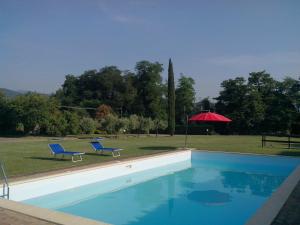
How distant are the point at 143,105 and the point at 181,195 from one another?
1664 inches

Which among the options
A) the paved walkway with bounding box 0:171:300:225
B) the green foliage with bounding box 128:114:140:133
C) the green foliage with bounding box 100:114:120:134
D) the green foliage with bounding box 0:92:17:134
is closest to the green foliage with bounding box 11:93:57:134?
the green foliage with bounding box 0:92:17:134

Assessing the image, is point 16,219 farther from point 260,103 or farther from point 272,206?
point 260,103

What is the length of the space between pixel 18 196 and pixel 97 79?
49106 millimetres

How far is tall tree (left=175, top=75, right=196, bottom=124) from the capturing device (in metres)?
49.3

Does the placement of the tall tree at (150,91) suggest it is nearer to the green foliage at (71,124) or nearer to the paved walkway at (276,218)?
the green foliage at (71,124)

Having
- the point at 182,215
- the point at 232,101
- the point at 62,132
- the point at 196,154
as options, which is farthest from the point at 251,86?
the point at 182,215

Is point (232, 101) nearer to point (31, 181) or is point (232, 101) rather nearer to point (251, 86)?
point (251, 86)

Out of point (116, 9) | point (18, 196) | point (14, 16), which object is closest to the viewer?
point (18, 196)

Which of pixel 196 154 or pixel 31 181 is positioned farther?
pixel 196 154

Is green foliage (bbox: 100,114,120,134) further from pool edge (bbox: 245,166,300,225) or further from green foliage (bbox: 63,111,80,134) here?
pool edge (bbox: 245,166,300,225)

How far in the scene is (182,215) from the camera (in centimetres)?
845

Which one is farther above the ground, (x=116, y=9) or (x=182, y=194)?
(x=116, y=9)

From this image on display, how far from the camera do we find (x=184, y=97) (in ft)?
164

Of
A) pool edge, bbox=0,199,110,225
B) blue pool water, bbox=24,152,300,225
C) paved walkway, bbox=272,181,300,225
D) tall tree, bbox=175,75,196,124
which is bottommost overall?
blue pool water, bbox=24,152,300,225
